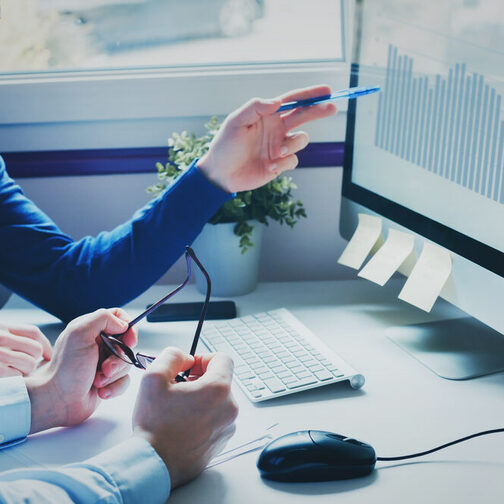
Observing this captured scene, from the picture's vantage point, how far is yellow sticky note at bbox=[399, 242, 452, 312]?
880mm

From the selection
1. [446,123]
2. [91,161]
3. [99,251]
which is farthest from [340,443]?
Result: [91,161]

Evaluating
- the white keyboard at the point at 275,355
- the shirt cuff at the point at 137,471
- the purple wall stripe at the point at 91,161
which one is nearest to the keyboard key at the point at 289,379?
the white keyboard at the point at 275,355

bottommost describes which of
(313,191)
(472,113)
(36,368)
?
(36,368)

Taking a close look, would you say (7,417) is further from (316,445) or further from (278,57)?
(278,57)

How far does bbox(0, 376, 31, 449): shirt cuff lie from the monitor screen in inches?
22.1

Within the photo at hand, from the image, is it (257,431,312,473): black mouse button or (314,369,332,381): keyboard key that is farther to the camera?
(314,369,332,381): keyboard key

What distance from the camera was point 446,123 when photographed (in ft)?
2.83

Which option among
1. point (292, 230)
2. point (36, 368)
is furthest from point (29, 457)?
point (292, 230)

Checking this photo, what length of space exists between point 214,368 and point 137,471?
0.45ft

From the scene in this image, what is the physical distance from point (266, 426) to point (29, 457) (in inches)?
10.2

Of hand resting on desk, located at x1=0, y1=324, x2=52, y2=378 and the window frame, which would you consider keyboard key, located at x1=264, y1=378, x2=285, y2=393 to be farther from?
the window frame

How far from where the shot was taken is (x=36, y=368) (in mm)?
881

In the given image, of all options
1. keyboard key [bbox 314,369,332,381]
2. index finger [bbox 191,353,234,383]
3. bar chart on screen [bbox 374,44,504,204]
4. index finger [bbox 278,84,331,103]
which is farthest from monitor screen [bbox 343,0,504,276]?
index finger [bbox 191,353,234,383]

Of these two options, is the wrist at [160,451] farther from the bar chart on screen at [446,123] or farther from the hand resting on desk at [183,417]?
the bar chart on screen at [446,123]
